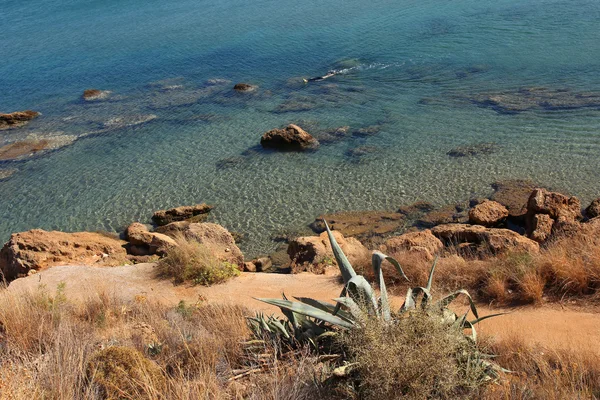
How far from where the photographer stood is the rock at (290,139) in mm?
19500

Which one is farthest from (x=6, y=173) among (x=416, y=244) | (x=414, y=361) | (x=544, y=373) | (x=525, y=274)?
(x=544, y=373)

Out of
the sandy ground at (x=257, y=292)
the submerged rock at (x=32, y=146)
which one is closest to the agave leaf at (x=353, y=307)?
the sandy ground at (x=257, y=292)

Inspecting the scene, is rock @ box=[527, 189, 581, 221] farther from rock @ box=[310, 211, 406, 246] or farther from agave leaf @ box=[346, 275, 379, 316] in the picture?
agave leaf @ box=[346, 275, 379, 316]

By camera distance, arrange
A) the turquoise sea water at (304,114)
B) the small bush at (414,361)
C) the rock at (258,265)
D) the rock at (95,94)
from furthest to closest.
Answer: the rock at (95,94) → the turquoise sea water at (304,114) → the rock at (258,265) → the small bush at (414,361)

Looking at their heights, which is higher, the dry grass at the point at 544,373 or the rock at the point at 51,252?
the dry grass at the point at 544,373

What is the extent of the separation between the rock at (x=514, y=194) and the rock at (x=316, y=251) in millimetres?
4738

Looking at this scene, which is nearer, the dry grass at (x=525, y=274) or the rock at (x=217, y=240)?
the dry grass at (x=525, y=274)

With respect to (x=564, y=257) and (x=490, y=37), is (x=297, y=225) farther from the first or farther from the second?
(x=490, y=37)

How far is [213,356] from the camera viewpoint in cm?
593

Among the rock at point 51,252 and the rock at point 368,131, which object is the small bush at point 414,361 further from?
the rock at point 368,131

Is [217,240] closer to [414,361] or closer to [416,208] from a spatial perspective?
[416,208]

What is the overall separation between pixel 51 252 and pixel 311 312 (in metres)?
9.59

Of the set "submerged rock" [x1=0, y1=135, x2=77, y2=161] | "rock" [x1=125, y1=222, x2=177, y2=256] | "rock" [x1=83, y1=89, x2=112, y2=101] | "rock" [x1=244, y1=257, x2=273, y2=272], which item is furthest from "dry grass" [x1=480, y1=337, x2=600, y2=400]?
"rock" [x1=83, y1=89, x2=112, y2=101]

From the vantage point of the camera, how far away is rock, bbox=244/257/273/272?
41.2ft
